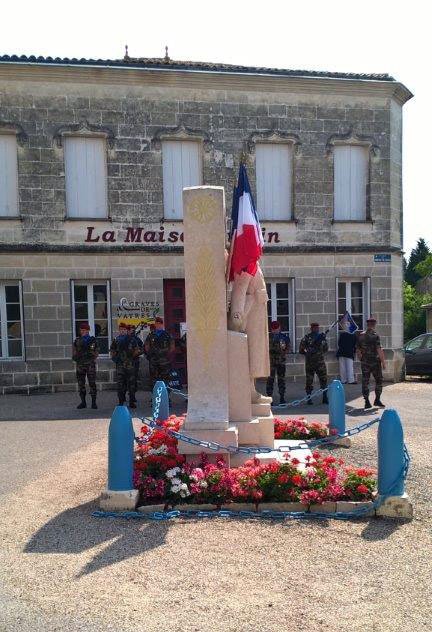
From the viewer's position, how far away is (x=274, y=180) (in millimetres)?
15148

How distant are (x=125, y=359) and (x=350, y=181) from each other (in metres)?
7.73

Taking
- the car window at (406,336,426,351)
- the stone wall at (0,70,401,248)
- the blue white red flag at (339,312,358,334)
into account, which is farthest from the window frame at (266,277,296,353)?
the car window at (406,336,426,351)

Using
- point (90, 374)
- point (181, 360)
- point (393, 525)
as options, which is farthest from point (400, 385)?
point (393, 525)

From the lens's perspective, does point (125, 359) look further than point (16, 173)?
No

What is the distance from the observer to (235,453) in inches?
246

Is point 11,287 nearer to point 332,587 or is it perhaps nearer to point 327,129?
point 327,129

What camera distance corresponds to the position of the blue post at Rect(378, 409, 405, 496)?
16.8 ft

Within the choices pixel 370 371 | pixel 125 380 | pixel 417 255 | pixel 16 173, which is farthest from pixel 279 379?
pixel 417 255

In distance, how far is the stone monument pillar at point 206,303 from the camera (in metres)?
6.19

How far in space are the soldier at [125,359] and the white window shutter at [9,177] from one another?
4524mm

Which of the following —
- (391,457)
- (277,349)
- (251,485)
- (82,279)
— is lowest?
(251,485)

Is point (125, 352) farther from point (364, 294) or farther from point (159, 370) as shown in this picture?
point (364, 294)

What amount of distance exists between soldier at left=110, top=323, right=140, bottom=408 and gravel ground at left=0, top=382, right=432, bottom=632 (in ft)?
19.3

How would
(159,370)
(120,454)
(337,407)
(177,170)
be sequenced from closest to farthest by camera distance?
(120,454) < (337,407) < (159,370) < (177,170)
